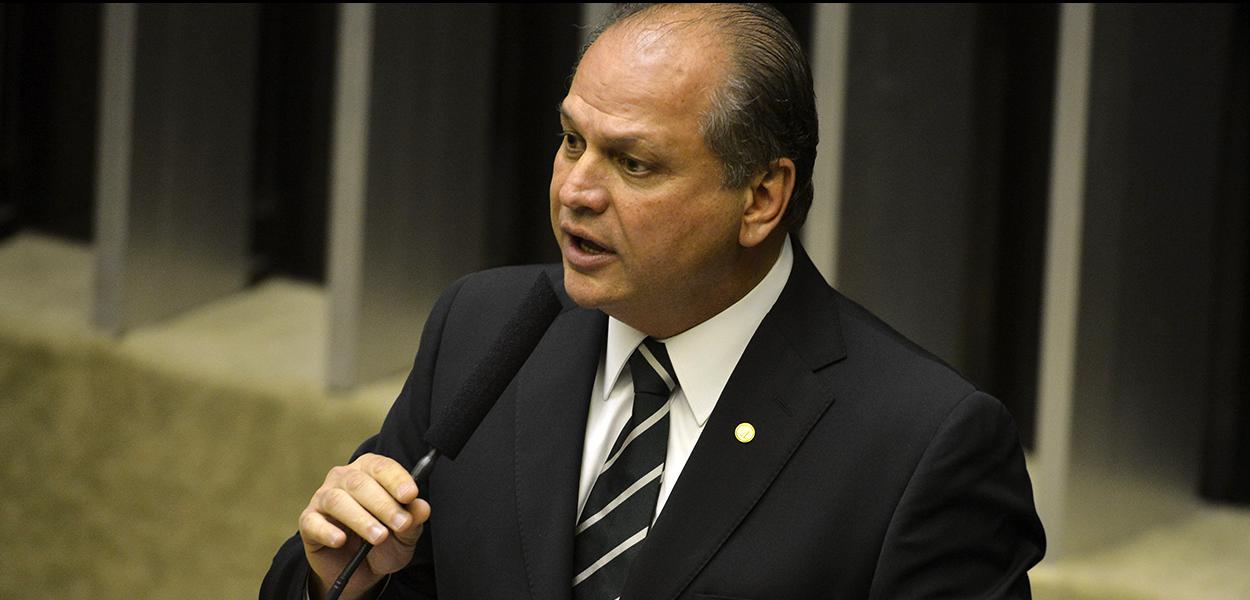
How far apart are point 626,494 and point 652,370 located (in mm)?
147

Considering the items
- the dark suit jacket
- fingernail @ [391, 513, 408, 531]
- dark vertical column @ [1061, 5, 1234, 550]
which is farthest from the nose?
dark vertical column @ [1061, 5, 1234, 550]

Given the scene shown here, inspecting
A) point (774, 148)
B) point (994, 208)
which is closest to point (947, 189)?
point (994, 208)

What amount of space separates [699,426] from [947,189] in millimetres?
1715

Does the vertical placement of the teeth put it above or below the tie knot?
above

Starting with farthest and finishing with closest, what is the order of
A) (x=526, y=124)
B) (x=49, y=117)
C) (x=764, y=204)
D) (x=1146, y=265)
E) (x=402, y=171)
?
(x=49, y=117) → (x=526, y=124) → (x=402, y=171) → (x=1146, y=265) → (x=764, y=204)

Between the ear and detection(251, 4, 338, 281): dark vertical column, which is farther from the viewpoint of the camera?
detection(251, 4, 338, 281): dark vertical column

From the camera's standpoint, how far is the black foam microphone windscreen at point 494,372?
1544mm

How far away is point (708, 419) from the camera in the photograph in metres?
1.75

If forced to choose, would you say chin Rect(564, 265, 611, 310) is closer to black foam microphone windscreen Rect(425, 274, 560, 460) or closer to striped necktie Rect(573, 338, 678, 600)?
black foam microphone windscreen Rect(425, 274, 560, 460)

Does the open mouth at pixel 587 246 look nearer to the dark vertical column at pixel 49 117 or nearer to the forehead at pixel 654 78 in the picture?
the forehead at pixel 654 78

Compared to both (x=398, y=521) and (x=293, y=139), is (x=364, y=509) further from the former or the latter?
(x=293, y=139)

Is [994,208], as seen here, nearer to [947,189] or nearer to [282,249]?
[947,189]

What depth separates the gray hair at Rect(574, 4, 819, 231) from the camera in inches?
66.6

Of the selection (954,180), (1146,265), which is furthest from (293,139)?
(1146,265)
